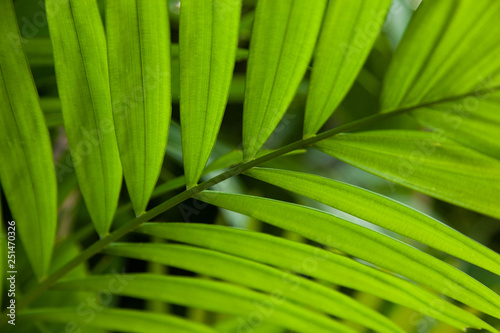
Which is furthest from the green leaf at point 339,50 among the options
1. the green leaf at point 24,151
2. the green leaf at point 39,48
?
the green leaf at point 39,48

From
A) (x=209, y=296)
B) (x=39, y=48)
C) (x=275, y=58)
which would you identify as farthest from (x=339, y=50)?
(x=39, y=48)

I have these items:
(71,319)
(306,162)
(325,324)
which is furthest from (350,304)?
(306,162)

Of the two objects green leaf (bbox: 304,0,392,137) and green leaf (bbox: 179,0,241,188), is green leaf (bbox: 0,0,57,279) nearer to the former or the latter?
green leaf (bbox: 179,0,241,188)

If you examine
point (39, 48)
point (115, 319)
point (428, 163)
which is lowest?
point (115, 319)

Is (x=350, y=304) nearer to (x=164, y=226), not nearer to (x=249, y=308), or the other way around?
(x=249, y=308)

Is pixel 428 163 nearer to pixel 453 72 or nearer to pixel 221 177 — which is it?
pixel 453 72
